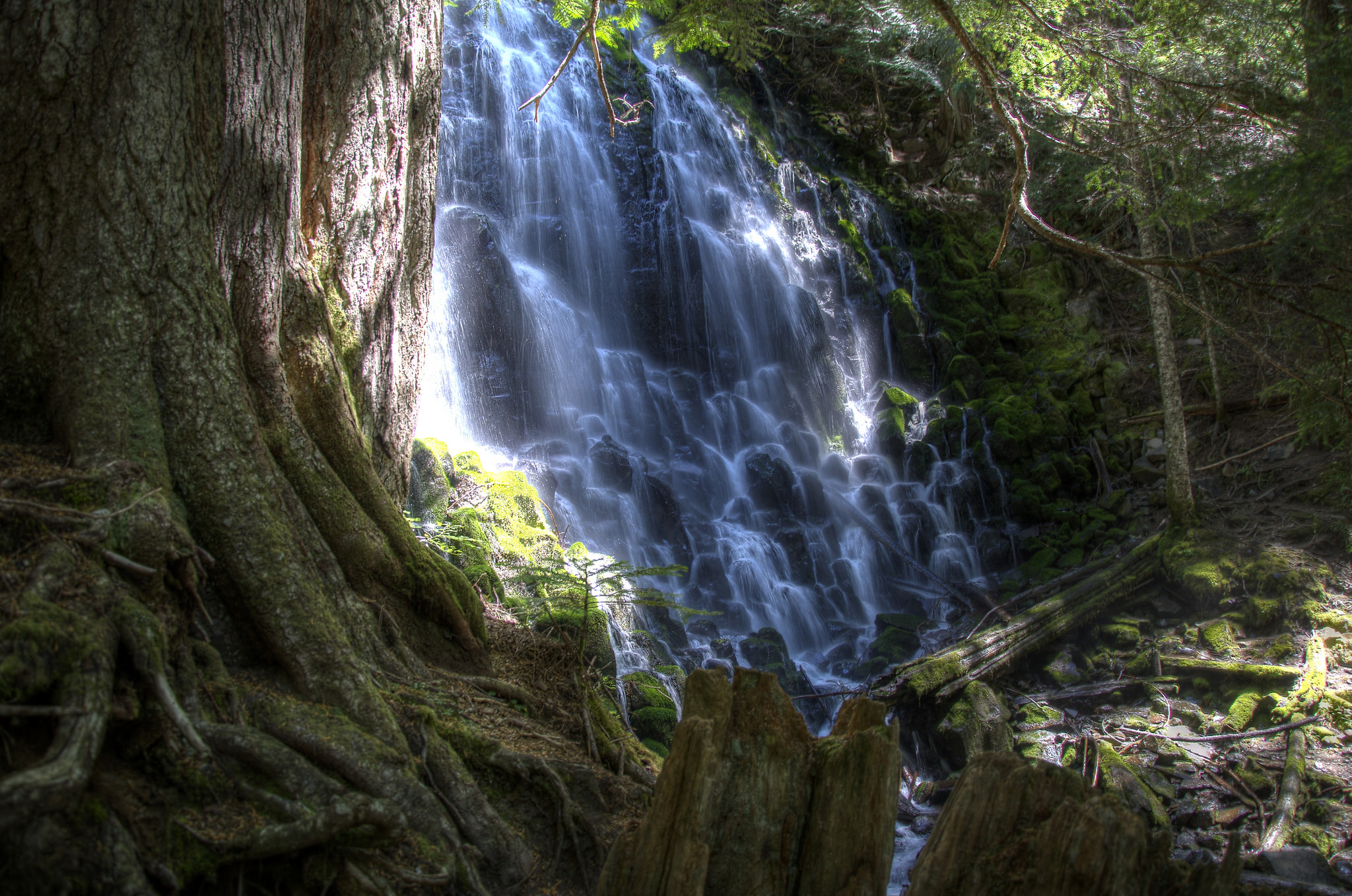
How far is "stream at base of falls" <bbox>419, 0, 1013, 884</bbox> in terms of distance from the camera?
1114 centimetres

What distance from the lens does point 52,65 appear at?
2.65m

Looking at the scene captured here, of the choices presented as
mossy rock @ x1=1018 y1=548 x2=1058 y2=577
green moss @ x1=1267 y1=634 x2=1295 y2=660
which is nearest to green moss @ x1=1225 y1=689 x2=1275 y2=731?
green moss @ x1=1267 y1=634 x2=1295 y2=660

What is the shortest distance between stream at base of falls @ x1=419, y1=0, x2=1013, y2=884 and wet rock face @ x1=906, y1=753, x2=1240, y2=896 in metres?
6.25

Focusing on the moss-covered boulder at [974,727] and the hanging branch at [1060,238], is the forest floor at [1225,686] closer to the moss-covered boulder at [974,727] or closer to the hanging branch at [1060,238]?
the moss-covered boulder at [974,727]

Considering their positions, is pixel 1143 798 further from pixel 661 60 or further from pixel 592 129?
pixel 661 60

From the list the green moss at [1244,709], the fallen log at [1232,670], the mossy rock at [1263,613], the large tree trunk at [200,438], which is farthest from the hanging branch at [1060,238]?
the mossy rock at [1263,613]

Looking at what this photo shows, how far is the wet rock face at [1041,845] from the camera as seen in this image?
2.04m

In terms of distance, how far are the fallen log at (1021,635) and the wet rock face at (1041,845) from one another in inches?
209

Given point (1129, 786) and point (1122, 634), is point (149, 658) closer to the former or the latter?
point (1129, 786)

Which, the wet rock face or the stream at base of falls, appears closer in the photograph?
the wet rock face

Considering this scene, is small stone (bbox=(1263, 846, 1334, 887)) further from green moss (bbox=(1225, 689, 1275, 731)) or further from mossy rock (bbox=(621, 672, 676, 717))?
mossy rock (bbox=(621, 672, 676, 717))

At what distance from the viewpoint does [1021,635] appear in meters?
8.71

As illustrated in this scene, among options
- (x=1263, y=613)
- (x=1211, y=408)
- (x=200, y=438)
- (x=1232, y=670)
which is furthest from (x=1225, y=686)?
(x=200, y=438)

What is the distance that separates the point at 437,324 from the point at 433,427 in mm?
1806
